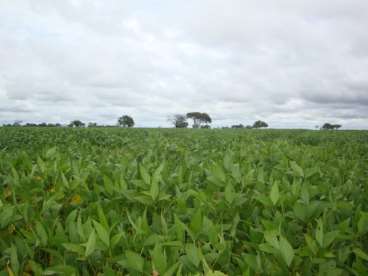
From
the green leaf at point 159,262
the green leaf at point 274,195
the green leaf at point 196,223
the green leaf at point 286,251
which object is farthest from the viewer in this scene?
the green leaf at point 274,195

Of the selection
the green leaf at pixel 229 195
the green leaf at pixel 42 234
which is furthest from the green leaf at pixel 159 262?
the green leaf at pixel 229 195

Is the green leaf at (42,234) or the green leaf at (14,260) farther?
the green leaf at (42,234)

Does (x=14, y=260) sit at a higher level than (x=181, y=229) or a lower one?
lower

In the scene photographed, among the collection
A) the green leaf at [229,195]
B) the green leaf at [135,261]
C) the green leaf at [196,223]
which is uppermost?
the green leaf at [229,195]

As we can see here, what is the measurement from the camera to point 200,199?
7.02ft

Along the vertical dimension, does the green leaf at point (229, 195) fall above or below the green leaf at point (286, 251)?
above

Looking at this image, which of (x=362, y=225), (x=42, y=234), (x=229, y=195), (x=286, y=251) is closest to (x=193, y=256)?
(x=286, y=251)

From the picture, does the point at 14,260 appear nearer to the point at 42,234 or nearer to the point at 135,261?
the point at 42,234

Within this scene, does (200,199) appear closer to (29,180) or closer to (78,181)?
(78,181)

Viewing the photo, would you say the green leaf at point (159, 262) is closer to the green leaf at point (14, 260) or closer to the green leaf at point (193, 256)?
the green leaf at point (193, 256)

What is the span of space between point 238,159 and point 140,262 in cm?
299

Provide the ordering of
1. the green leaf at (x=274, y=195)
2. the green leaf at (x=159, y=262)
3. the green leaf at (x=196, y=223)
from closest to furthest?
the green leaf at (x=159, y=262) → the green leaf at (x=196, y=223) → the green leaf at (x=274, y=195)

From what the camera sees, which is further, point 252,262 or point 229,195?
point 229,195

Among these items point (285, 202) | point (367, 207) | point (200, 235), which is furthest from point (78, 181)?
point (367, 207)
